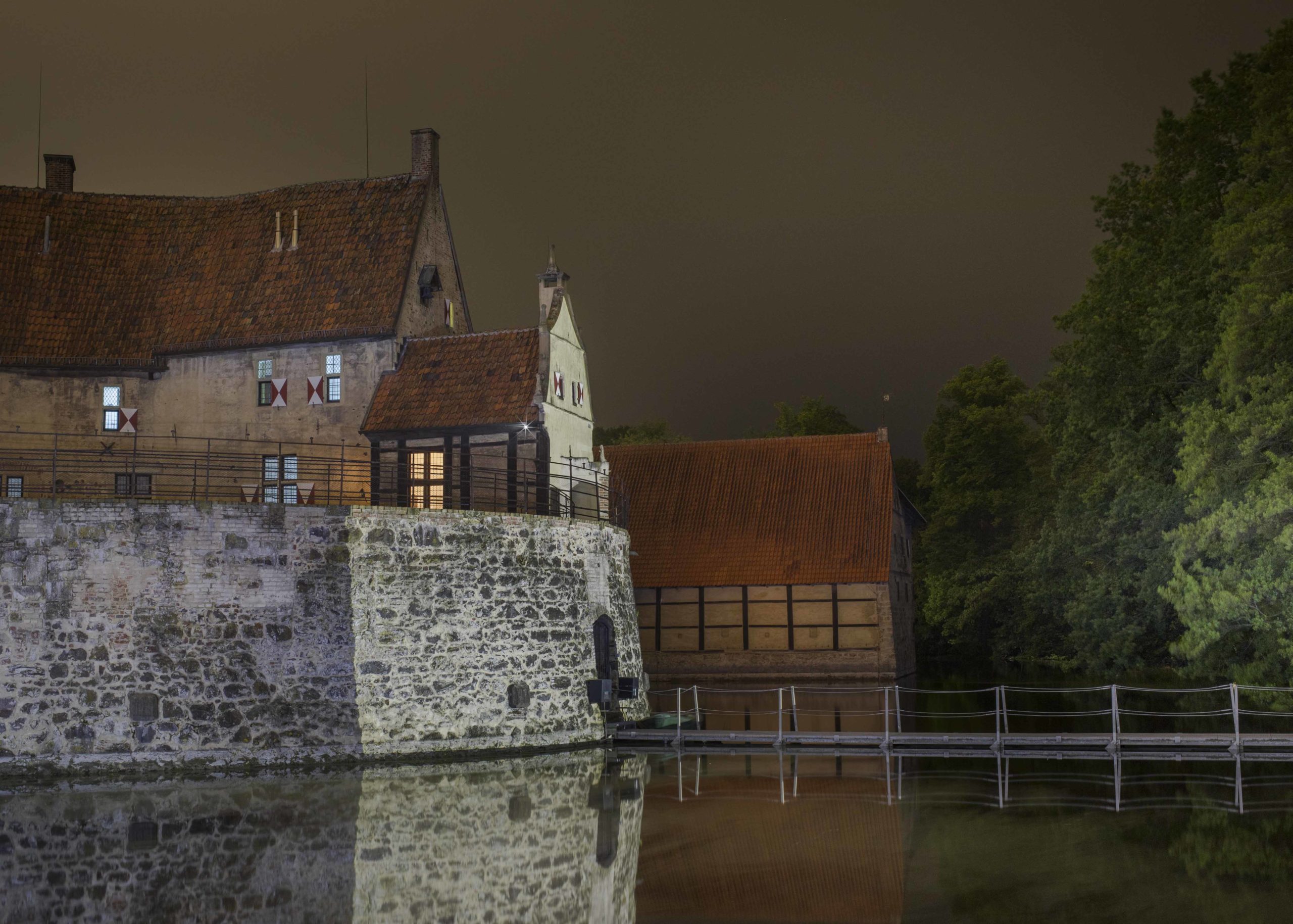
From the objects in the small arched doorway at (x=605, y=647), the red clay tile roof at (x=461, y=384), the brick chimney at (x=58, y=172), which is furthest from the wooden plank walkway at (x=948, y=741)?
the brick chimney at (x=58, y=172)

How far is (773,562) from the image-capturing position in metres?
34.6

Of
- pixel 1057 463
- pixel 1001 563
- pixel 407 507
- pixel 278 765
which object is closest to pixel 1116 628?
pixel 1057 463

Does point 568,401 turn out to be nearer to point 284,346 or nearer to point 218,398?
point 284,346

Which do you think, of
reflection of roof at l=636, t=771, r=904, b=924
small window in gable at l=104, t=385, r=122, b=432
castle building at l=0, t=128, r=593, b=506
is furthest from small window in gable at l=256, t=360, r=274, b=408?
reflection of roof at l=636, t=771, r=904, b=924

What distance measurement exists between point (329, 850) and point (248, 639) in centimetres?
758

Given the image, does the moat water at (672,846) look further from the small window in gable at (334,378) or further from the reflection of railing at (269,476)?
the small window in gable at (334,378)

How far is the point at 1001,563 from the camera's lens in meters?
39.8

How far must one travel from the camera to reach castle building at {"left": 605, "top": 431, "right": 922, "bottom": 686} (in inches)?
1324

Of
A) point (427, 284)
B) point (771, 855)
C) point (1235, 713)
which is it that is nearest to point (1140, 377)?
point (1235, 713)

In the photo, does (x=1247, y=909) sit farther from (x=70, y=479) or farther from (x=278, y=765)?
(x=70, y=479)

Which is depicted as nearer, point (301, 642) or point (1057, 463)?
point (301, 642)

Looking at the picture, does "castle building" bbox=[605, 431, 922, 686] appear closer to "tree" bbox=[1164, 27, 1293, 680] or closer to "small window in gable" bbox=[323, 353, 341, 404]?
"tree" bbox=[1164, 27, 1293, 680]

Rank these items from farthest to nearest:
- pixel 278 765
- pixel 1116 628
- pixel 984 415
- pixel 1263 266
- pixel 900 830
→ 1. pixel 984 415
2. pixel 1116 628
3. pixel 1263 266
4. pixel 278 765
5. pixel 900 830

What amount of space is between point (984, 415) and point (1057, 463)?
49.8ft
